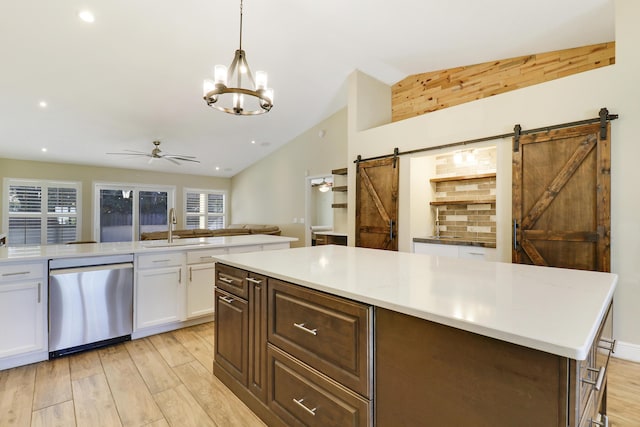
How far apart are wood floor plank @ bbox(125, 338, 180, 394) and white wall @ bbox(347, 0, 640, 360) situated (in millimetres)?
3341

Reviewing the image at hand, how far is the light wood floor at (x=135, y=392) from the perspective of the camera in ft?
5.97

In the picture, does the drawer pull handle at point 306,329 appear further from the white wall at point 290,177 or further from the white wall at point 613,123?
the white wall at point 290,177

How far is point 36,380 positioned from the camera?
2.24 meters

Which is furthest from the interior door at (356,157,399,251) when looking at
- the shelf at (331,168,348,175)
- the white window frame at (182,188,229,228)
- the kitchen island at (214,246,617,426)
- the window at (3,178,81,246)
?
the window at (3,178,81,246)

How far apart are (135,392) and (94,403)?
0.22 metres

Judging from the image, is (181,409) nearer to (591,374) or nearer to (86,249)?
(86,249)

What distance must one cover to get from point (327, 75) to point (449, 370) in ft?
15.5

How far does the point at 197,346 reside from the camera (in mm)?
2832

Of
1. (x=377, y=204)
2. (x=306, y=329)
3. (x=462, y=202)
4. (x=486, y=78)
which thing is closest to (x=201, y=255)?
(x=306, y=329)

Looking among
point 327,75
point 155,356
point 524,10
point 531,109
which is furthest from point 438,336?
point 327,75

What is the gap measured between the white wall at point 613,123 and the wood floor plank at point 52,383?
3974 mm

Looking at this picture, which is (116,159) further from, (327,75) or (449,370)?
(449,370)

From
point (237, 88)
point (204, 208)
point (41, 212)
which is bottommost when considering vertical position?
point (41, 212)

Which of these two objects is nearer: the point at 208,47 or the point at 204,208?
the point at 208,47
